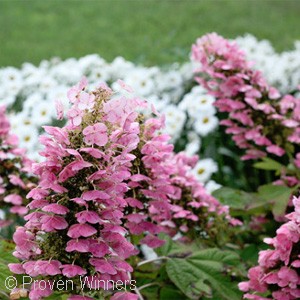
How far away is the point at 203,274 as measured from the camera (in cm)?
196

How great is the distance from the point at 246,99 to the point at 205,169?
1.00m

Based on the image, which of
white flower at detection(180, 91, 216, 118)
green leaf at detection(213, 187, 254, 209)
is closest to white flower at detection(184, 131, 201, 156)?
white flower at detection(180, 91, 216, 118)

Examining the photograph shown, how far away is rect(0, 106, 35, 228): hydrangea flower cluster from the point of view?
218 cm

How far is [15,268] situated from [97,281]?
192 mm

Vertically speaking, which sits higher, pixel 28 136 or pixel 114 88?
pixel 114 88

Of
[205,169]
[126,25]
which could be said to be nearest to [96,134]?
[205,169]

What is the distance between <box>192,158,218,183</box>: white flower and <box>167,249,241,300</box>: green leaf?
1265 mm

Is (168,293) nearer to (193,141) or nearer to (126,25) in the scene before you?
(193,141)

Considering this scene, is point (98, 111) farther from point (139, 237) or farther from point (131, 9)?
point (131, 9)

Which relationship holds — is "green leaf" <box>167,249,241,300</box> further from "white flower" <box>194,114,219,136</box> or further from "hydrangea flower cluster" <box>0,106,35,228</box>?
"white flower" <box>194,114,219,136</box>

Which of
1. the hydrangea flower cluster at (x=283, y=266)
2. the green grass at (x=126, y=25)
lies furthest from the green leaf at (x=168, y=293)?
the green grass at (x=126, y=25)

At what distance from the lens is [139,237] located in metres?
2.04

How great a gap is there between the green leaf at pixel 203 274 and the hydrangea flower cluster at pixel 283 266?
194mm

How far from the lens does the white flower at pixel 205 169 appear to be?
10.9 ft
